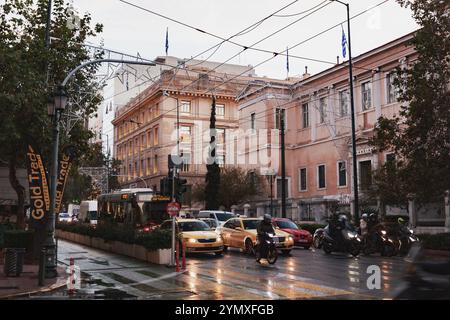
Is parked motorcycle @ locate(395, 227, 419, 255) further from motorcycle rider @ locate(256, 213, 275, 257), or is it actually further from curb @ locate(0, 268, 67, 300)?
curb @ locate(0, 268, 67, 300)

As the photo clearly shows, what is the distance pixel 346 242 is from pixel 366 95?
20.1 metres

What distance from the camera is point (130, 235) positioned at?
2147cm

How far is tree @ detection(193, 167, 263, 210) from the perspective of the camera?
1859 inches

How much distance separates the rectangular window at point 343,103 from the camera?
3959cm

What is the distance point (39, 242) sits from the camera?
1905cm

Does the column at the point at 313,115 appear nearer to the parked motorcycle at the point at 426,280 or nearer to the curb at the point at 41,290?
the curb at the point at 41,290

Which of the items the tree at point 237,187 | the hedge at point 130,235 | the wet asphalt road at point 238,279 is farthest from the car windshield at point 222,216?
the tree at point 237,187

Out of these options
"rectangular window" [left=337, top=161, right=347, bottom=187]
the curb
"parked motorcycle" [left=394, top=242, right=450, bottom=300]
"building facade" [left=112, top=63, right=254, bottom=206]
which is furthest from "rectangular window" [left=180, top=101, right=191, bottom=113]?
"parked motorcycle" [left=394, top=242, right=450, bottom=300]

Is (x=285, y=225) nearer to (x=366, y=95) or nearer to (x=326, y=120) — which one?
(x=366, y=95)

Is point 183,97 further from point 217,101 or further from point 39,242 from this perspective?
point 39,242

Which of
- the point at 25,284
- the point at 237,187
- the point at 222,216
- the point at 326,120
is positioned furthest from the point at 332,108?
the point at 25,284

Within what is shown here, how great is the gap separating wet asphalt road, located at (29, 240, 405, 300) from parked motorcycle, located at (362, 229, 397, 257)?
2.08 feet

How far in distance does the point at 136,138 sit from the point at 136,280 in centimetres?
6719
